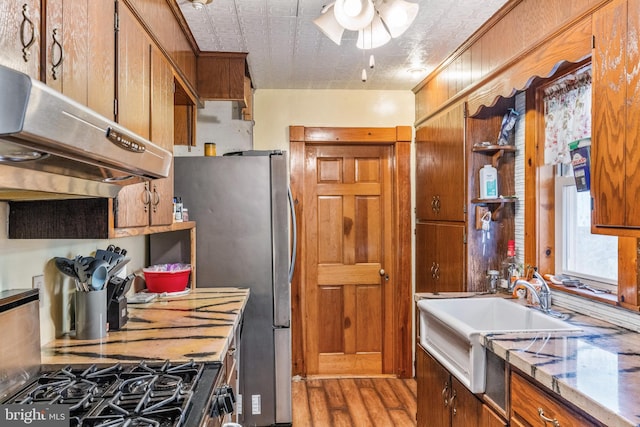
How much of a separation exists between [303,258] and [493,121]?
5.79ft

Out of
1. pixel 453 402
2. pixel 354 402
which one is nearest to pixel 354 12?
pixel 453 402

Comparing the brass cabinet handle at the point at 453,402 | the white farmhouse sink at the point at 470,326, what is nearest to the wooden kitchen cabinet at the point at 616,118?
the white farmhouse sink at the point at 470,326

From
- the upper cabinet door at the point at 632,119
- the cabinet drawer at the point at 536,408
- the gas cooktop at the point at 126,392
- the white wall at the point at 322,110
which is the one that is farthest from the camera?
the white wall at the point at 322,110

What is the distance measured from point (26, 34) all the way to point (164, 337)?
1.10m

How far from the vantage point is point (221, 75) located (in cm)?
281

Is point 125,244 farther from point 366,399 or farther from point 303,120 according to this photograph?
point 366,399

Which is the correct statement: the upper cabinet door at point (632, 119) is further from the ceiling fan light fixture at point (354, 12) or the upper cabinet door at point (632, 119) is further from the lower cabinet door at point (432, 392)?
the lower cabinet door at point (432, 392)

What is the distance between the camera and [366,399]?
3.32 metres

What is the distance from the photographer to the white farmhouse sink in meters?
1.74

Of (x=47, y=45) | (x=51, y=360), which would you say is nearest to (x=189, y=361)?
(x=51, y=360)

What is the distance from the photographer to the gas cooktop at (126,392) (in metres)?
1.08

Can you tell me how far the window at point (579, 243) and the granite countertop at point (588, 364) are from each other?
305 mm

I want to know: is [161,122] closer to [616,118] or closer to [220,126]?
[220,126]

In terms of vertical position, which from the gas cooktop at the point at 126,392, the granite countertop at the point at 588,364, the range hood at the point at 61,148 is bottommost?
the gas cooktop at the point at 126,392
